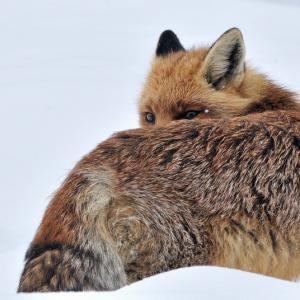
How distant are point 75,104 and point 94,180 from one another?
5046mm

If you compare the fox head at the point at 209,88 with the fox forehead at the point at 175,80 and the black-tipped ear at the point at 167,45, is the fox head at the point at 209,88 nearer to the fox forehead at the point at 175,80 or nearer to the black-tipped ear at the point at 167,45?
the fox forehead at the point at 175,80

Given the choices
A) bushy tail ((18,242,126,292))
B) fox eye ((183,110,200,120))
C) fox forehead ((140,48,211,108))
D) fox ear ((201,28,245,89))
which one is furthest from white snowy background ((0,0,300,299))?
fox eye ((183,110,200,120))

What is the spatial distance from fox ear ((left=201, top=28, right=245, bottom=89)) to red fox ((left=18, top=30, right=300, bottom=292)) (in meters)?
1.38

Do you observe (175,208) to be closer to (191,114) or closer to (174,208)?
(174,208)

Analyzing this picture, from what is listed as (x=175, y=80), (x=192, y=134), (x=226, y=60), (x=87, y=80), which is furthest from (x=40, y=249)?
(x=87, y=80)

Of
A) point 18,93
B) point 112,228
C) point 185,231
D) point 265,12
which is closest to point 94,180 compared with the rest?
point 112,228

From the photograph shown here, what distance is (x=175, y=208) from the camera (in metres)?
3.90

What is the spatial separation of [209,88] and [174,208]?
6.21 feet

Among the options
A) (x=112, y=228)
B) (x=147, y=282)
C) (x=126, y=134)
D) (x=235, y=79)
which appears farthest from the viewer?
(x=235, y=79)

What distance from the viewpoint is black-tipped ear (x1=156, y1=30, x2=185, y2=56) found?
6.49 metres

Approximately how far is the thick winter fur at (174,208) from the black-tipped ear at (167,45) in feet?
7.63

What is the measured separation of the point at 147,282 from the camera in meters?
3.56

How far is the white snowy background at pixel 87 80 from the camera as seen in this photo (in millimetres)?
3625

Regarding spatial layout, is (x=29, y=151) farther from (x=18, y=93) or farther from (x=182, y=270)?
(x=182, y=270)
